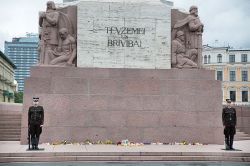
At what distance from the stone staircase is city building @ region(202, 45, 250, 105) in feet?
206

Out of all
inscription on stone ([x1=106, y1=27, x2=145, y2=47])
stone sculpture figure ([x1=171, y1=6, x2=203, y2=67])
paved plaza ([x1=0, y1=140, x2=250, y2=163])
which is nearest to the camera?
paved plaza ([x1=0, y1=140, x2=250, y2=163])

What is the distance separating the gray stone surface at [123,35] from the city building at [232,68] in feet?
210

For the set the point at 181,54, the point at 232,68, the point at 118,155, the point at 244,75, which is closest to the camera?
the point at 118,155

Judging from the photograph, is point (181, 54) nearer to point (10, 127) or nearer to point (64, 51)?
point (64, 51)

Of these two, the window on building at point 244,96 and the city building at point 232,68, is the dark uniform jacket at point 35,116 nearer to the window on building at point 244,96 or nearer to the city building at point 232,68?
the city building at point 232,68

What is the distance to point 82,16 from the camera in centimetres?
1698

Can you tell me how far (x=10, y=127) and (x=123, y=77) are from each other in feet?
18.0

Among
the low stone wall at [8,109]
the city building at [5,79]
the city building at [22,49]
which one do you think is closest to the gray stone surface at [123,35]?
the low stone wall at [8,109]

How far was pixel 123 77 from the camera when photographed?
1667 cm

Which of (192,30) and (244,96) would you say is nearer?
(192,30)

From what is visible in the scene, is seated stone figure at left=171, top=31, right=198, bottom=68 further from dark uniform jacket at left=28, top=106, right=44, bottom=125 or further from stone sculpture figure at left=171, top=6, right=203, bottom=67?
dark uniform jacket at left=28, top=106, right=44, bottom=125

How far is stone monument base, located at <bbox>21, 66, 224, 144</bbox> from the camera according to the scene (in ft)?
52.5

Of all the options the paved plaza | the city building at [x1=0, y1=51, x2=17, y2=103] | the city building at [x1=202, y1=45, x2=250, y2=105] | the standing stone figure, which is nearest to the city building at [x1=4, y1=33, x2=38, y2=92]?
the city building at [x1=0, y1=51, x2=17, y2=103]

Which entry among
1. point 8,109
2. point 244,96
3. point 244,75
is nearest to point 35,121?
point 8,109
